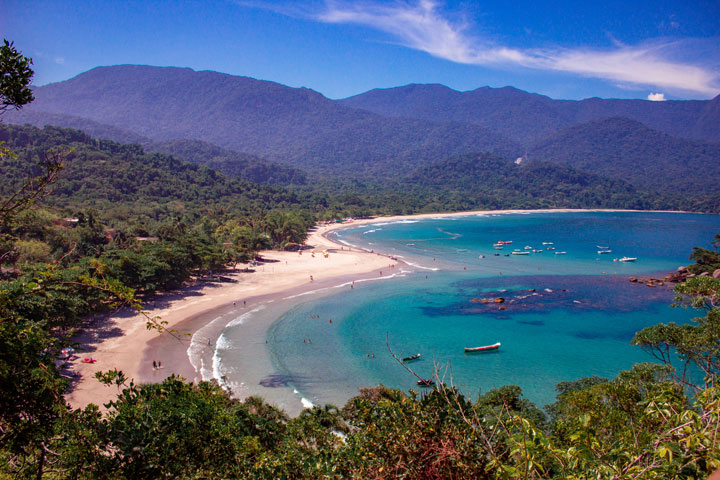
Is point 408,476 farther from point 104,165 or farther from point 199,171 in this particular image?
point 199,171

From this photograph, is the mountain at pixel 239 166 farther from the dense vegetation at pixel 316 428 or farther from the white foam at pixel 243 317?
the dense vegetation at pixel 316 428

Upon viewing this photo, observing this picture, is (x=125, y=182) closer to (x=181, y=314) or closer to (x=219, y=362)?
(x=181, y=314)

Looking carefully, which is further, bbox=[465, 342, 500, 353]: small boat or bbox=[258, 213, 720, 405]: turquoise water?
bbox=[465, 342, 500, 353]: small boat

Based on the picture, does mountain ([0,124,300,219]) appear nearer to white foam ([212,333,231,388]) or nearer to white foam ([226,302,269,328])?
white foam ([226,302,269,328])

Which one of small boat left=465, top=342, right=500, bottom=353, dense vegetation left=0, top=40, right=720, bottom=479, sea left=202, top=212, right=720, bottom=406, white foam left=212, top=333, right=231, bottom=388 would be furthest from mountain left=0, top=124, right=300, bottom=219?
dense vegetation left=0, top=40, right=720, bottom=479

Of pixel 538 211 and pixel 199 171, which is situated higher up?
pixel 199 171

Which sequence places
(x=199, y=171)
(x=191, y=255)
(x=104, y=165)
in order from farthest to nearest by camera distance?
(x=199, y=171), (x=104, y=165), (x=191, y=255)

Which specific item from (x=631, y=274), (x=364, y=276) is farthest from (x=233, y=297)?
(x=631, y=274)

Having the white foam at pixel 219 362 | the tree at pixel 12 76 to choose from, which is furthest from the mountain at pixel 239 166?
the tree at pixel 12 76
